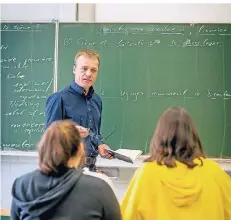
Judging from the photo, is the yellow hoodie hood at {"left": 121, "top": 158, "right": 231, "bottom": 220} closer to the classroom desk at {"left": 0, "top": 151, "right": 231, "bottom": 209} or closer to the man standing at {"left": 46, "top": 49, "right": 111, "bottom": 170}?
the man standing at {"left": 46, "top": 49, "right": 111, "bottom": 170}

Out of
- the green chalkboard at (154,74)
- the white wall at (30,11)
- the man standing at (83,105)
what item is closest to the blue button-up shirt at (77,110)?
the man standing at (83,105)

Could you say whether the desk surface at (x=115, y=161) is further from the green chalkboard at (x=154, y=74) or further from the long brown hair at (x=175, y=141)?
the long brown hair at (x=175, y=141)

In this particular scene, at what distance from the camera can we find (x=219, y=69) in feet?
9.53

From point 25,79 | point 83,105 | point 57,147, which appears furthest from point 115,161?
point 57,147

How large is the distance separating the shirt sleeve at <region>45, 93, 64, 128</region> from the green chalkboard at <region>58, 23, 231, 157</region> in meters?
0.67

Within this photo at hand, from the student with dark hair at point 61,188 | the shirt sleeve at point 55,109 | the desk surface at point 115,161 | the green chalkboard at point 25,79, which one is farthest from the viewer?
the green chalkboard at point 25,79

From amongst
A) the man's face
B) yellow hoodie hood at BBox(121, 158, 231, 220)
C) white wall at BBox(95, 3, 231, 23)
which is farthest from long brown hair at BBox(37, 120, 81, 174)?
white wall at BBox(95, 3, 231, 23)

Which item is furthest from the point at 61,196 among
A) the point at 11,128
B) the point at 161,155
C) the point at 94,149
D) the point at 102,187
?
the point at 11,128

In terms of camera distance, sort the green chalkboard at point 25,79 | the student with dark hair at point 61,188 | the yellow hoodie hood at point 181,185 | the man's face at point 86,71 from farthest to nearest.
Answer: the green chalkboard at point 25,79 < the man's face at point 86,71 < the yellow hoodie hood at point 181,185 < the student with dark hair at point 61,188

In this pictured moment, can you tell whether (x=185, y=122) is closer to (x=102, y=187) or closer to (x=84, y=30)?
(x=102, y=187)

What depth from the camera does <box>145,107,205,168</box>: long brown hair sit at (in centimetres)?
174

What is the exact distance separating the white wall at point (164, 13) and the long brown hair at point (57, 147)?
176 cm

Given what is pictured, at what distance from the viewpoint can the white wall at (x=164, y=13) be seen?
3016 mm

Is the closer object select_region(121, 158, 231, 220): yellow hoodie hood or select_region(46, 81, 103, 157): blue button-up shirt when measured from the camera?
select_region(121, 158, 231, 220): yellow hoodie hood
